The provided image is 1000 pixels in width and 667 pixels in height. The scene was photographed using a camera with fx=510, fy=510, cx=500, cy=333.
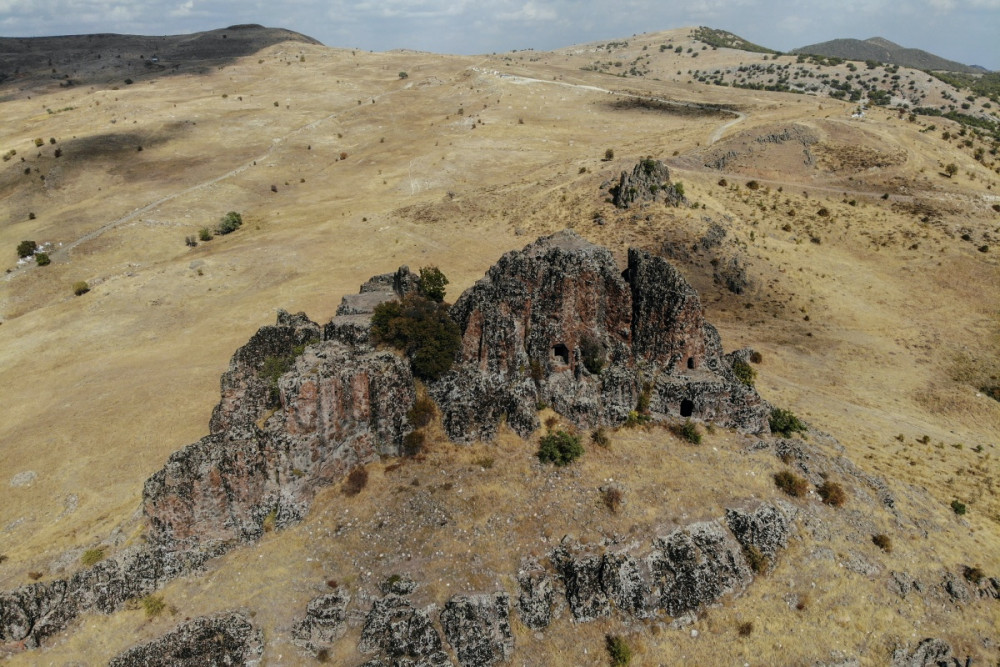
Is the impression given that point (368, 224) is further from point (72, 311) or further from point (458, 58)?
point (458, 58)

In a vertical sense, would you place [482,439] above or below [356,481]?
above

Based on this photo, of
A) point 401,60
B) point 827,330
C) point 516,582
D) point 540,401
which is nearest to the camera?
point 516,582

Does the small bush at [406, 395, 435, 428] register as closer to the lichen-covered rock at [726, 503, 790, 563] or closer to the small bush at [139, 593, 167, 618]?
the small bush at [139, 593, 167, 618]

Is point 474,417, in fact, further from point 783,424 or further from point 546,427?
point 783,424

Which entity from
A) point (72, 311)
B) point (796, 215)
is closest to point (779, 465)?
point (796, 215)

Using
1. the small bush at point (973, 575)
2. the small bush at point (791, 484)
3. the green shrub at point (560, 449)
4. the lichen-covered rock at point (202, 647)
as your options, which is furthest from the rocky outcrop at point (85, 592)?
the small bush at point (973, 575)

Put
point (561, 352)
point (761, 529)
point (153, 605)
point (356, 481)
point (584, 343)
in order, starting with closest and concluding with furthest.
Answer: point (153, 605) < point (761, 529) < point (356, 481) < point (584, 343) < point (561, 352)

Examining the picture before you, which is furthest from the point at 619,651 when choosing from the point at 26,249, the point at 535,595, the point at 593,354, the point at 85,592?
the point at 26,249
